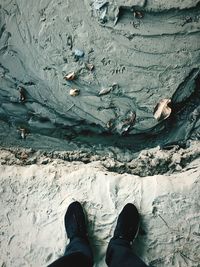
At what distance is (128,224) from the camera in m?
1.65

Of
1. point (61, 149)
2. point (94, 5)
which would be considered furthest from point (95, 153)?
point (94, 5)

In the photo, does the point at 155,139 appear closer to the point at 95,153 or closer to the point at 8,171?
the point at 95,153

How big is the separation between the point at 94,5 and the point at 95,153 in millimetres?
899

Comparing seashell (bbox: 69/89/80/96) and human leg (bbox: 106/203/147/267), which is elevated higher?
seashell (bbox: 69/89/80/96)

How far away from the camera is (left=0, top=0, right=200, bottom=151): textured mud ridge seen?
6.33ft

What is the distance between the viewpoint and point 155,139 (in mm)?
2002

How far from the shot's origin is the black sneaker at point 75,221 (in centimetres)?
168

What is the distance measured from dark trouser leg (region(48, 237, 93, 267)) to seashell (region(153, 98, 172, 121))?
2.75 ft

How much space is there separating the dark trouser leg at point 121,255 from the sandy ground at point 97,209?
9 centimetres

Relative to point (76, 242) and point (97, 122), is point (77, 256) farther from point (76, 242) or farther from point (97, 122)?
point (97, 122)

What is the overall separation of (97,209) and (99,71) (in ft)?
2.70

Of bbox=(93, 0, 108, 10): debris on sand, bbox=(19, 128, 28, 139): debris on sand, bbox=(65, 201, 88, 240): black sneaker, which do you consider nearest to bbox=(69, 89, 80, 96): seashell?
bbox=(19, 128, 28, 139): debris on sand

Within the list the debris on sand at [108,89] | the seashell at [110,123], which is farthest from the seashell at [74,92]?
the seashell at [110,123]

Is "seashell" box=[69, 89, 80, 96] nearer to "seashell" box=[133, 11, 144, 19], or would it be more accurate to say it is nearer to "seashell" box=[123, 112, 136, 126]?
"seashell" box=[123, 112, 136, 126]
